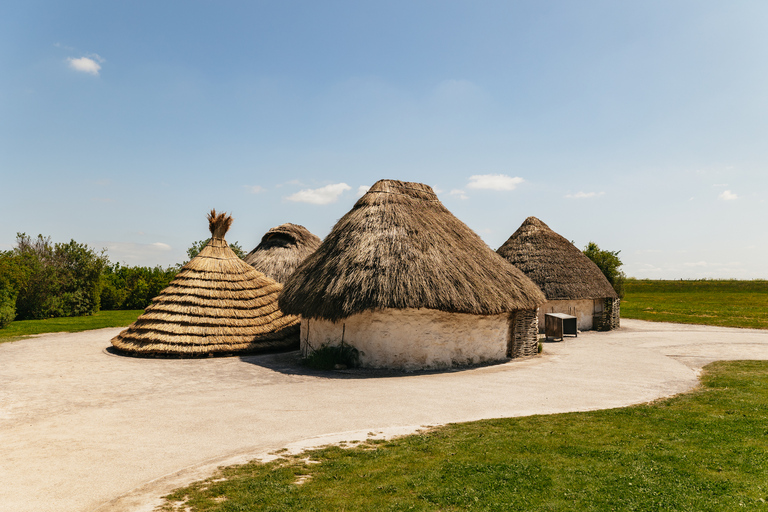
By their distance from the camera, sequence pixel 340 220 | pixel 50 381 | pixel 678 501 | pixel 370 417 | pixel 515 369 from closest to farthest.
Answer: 1. pixel 678 501
2. pixel 370 417
3. pixel 50 381
4. pixel 515 369
5. pixel 340 220

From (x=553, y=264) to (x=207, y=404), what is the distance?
876 inches

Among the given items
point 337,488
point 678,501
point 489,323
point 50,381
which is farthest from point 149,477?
point 489,323

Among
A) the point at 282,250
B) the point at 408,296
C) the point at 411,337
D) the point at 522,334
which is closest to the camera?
the point at 408,296

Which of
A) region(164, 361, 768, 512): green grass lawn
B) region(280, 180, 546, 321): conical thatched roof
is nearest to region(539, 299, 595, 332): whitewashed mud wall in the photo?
region(280, 180, 546, 321): conical thatched roof

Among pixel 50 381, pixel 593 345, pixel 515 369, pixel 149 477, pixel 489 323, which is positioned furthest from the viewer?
pixel 593 345

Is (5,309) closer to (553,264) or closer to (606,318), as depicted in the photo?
(553,264)

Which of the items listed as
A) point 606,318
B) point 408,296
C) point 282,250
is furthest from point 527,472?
point 606,318

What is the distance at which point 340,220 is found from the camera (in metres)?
18.5

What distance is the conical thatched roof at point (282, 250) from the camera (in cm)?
2589

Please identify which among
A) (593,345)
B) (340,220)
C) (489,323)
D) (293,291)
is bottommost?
(593,345)

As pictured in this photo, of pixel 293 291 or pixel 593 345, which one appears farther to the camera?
pixel 593 345

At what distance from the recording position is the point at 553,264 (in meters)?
26.8

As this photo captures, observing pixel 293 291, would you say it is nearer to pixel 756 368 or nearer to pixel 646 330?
pixel 756 368

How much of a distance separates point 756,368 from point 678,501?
12.3m
